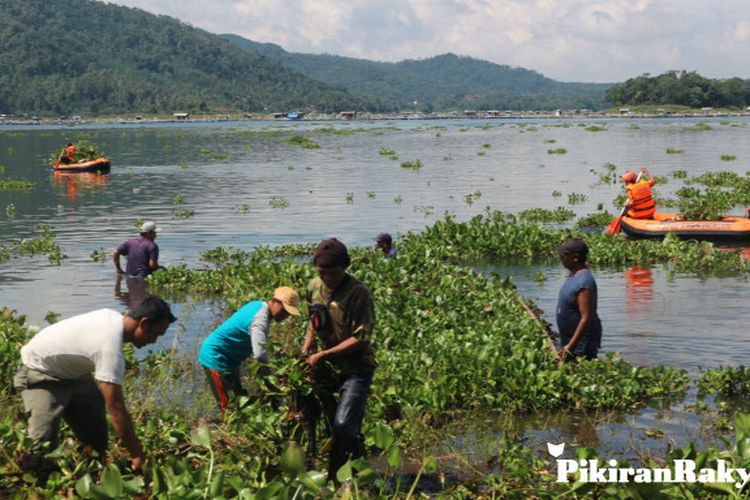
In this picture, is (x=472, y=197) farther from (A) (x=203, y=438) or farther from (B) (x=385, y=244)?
(A) (x=203, y=438)

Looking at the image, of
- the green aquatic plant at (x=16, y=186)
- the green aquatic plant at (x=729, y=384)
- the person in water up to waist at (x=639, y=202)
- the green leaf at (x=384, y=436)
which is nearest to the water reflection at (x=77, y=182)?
the green aquatic plant at (x=16, y=186)

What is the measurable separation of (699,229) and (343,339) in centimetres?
1610

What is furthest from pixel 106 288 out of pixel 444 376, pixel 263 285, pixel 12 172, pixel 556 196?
pixel 12 172

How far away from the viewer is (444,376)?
365 inches

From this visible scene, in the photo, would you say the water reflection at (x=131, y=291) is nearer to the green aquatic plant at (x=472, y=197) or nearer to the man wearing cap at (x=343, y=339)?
the man wearing cap at (x=343, y=339)

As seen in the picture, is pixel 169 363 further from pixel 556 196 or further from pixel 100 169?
pixel 100 169

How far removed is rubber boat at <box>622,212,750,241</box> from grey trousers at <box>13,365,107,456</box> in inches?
677

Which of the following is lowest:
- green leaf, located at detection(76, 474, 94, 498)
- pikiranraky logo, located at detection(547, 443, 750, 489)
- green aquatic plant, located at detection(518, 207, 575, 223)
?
green aquatic plant, located at detection(518, 207, 575, 223)

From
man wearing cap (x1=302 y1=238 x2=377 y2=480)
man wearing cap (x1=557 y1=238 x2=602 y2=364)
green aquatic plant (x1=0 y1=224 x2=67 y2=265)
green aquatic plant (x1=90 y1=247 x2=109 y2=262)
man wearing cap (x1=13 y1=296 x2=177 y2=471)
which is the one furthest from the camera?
green aquatic plant (x1=0 y1=224 x2=67 y2=265)

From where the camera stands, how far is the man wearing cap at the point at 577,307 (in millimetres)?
9398

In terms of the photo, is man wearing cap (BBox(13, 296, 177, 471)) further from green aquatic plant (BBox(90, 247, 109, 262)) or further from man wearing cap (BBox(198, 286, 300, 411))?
green aquatic plant (BBox(90, 247, 109, 262))

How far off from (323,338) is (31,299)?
1172 cm

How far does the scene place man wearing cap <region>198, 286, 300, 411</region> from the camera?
306 inches

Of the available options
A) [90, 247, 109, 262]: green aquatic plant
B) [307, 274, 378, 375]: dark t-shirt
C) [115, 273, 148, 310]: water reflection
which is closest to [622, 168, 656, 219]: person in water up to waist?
[115, 273, 148, 310]: water reflection
